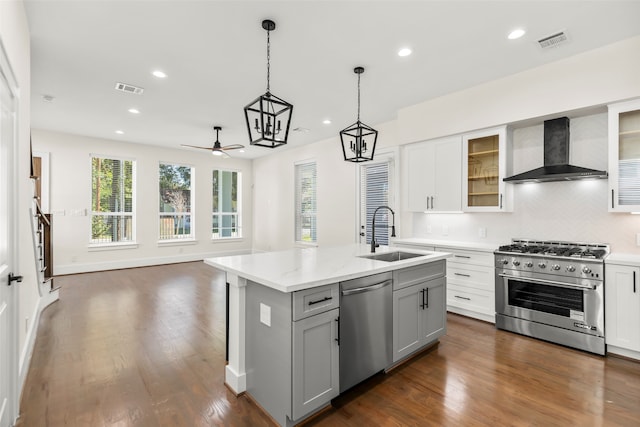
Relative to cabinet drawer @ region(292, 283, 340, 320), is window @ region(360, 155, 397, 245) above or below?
above

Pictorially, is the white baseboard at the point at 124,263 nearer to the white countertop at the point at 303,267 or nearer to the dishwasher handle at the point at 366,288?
the white countertop at the point at 303,267

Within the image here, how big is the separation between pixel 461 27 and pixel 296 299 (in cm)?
276

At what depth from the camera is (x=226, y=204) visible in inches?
356

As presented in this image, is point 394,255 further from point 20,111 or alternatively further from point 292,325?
point 20,111

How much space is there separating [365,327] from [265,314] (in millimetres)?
777

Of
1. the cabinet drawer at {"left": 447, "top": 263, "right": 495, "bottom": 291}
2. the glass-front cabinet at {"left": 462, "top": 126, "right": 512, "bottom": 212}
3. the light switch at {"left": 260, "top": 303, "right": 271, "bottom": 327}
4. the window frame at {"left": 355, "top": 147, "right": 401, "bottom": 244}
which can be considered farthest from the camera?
the window frame at {"left": 355, "top": 147, "right": 401, "bottom": 244}

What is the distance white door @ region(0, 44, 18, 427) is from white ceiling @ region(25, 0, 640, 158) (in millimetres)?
1091

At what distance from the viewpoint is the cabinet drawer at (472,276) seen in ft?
12.2

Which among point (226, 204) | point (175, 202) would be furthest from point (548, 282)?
point (175, 202)

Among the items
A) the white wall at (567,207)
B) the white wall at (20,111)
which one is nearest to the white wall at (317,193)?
the white wall at (567,207)

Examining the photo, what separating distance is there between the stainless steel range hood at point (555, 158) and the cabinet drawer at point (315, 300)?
111 inches

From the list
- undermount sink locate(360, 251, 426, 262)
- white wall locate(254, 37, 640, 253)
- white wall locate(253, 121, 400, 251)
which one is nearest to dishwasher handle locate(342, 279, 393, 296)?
undermount sink locate(360, 251, 426, 262)

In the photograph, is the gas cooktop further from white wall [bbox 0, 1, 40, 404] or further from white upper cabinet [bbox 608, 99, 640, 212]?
white wall [bbox 0, 1, 40, 404]

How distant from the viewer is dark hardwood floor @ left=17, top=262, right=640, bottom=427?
2.05m
